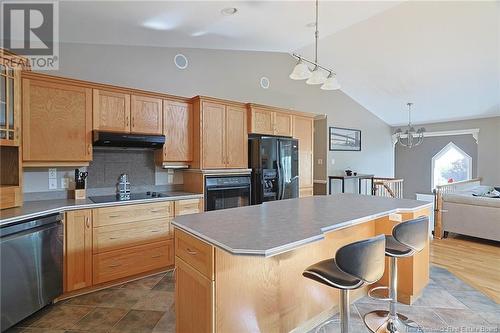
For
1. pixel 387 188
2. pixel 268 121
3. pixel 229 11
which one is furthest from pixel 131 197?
pixel 387 188

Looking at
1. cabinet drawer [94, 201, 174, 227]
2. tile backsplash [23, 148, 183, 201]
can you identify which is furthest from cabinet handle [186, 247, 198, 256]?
tile backsplash [23, 148, 183, 201]

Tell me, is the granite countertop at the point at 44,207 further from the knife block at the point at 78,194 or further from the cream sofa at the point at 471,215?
the cream sofa at the point at 471,215

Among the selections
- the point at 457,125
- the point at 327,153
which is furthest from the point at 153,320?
the point at 457,125

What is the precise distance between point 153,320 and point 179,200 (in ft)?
4.35

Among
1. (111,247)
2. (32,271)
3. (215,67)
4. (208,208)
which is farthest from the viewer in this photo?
(215,67)

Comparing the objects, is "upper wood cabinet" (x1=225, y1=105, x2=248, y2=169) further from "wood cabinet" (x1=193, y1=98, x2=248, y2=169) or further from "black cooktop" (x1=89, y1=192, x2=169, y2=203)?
"black cooktop" (x1=89, y1=192, x2=169, y2=203)

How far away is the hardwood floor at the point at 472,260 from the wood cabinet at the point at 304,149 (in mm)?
2011

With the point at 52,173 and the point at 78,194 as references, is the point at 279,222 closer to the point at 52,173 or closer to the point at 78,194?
the point at 78,194

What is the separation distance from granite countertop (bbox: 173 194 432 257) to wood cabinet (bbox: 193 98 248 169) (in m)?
1.42

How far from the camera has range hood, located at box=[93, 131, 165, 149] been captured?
284 cm

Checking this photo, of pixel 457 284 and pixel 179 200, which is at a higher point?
pixel 179 200

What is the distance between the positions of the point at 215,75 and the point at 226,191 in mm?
1857

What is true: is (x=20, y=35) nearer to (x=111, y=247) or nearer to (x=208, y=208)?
(x=111, y=247)

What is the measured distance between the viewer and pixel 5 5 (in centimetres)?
215
